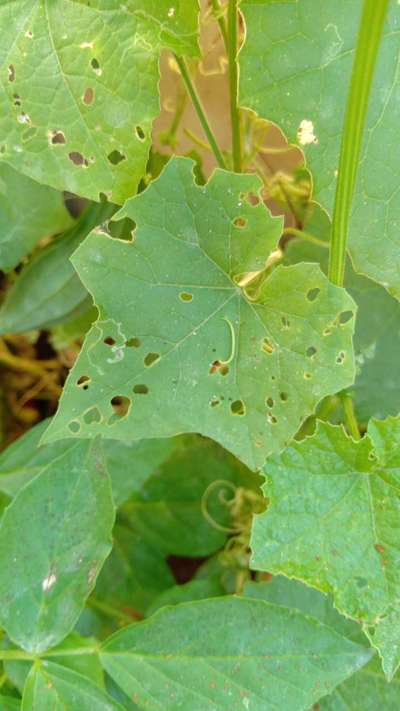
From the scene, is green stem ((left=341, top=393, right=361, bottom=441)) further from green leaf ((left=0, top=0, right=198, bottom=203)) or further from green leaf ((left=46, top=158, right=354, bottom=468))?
green leaf ((left=0, top=0, right=198, bottom=203))

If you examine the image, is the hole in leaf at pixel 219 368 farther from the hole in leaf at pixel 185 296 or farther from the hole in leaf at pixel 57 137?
the hole in leaf at pixel 57 137

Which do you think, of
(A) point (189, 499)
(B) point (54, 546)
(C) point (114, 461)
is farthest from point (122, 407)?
(B) point (54, 546)

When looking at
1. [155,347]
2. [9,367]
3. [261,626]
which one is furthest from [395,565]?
[9,367]

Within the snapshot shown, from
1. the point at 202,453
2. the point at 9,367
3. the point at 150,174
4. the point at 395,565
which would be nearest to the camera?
the point at 395,565

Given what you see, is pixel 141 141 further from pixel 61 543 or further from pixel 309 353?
pixel 61 543

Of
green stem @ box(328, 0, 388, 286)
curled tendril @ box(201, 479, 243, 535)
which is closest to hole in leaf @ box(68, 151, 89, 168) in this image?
green stem @ box(328, 0, 388, 286)

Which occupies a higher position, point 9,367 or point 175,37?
point 175,37

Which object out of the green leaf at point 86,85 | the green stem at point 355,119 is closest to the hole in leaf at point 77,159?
the green leaf at point 86,85
